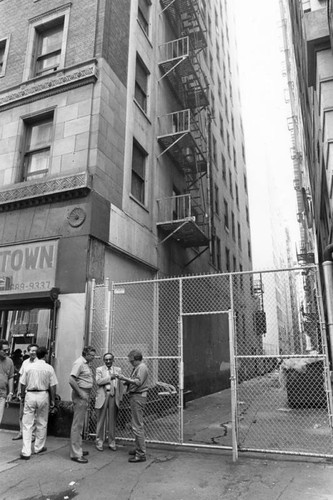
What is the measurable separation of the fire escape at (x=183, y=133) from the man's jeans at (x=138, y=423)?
785 cm

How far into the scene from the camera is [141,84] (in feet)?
49.5

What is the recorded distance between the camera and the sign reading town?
10609mm

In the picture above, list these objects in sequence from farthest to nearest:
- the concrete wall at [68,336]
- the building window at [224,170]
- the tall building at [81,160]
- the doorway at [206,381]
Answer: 1. the building window at [224,170]
2. the tall building at [81,160]
3. the doorway at [206,381]
4. the concrete wall at [68,336]

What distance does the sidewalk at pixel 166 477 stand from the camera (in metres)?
5.67

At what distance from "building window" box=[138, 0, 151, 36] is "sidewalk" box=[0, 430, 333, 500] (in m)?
14.8

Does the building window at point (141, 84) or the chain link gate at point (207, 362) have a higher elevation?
the building window at point (141, 84)

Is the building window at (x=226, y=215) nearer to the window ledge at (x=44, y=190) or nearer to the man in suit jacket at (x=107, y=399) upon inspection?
the window ledge at (x=44, y=190)

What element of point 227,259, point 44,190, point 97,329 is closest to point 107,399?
point 97,329

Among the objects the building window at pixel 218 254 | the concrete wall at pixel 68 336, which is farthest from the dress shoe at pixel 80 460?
the building window at pixel 218 254

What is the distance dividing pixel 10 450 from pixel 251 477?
4812mm

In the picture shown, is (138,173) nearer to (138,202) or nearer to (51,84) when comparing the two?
(138,202)

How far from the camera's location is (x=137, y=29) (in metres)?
14.8

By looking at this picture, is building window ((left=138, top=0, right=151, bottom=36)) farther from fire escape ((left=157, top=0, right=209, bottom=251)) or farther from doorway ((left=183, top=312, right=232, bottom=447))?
doorway ((left=183, top=312, right=232, bottom=447))

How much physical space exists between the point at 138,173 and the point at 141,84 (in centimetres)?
366
